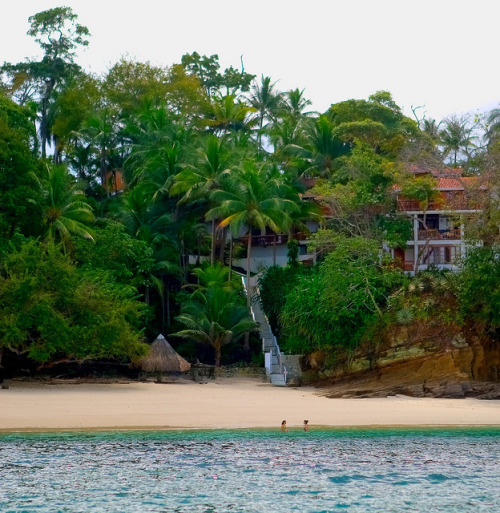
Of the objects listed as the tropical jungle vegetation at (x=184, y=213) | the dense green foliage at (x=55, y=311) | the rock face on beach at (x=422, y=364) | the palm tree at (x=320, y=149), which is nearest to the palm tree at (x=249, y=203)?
the tropical jungle vegetation at (x=184, y=213)

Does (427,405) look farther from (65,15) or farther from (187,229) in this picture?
(65,15)

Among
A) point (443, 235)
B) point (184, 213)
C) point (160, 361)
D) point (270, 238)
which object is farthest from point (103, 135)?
point (443, 235)

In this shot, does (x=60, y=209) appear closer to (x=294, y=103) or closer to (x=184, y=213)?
(x=184, y=213)

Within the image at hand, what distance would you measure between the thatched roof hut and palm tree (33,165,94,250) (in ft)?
18.9

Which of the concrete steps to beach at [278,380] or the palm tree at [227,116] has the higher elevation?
the palm tree at [227,116]

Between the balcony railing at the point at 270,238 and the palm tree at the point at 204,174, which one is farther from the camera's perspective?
the balcony railing at the point at 270,238

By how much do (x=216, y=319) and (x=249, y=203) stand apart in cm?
589

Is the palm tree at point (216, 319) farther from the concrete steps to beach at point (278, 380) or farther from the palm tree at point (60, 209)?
the palm tree at point (60, 209)

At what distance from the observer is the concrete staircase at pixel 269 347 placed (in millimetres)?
34162

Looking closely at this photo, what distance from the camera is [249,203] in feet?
127

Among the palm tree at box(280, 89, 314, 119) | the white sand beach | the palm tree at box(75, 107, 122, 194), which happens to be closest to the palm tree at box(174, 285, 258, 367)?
the white sand beach

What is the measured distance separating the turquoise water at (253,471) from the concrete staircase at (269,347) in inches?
441

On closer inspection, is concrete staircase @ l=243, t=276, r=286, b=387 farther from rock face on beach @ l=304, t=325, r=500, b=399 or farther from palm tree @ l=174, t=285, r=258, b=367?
rock face on beach @ l=304, t=325, r=500, b=399

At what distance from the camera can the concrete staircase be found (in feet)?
112
